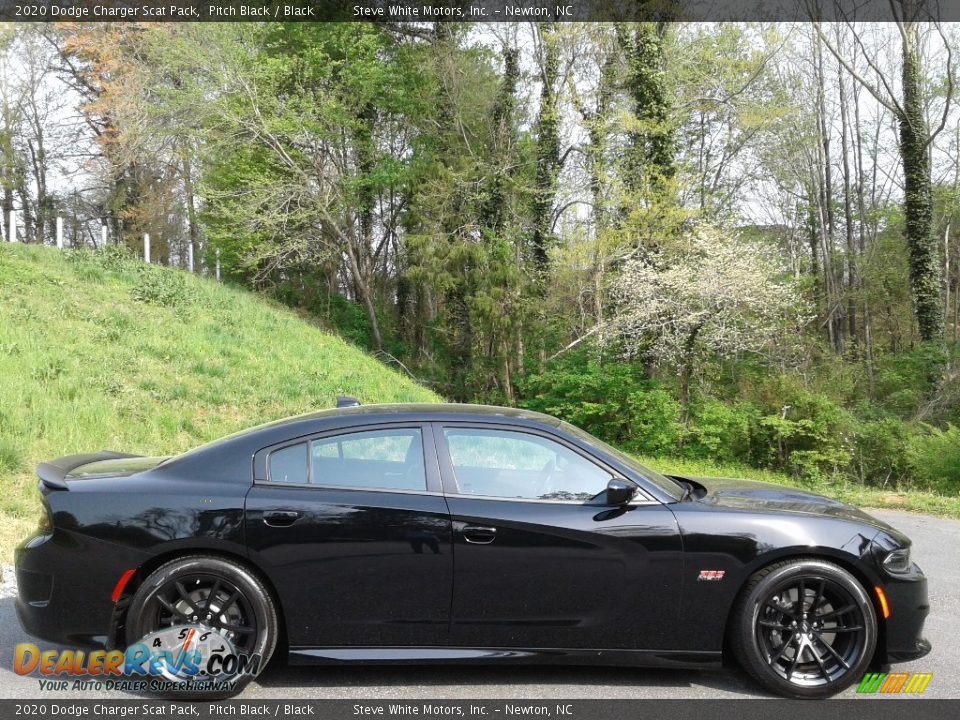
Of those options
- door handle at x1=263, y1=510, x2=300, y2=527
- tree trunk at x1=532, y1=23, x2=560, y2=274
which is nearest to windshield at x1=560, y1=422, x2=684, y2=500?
door handle at x1=263, y1=510, x2=300, y2=527

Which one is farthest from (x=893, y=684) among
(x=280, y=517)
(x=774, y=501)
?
(x=280, y=517)

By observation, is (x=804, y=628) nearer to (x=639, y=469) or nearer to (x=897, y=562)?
(x=897, y=562)

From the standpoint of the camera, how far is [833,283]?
30922mm

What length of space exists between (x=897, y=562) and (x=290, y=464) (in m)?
3.18

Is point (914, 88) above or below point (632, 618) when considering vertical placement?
above

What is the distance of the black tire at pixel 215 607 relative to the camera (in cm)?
372

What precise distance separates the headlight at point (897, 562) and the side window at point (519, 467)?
147cm

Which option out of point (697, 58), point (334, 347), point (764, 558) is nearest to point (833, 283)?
point (697, 58)

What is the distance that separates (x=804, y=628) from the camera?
3.79 meters

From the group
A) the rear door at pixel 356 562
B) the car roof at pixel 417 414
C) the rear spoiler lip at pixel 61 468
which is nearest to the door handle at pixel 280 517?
the rear door at pixel 356 562

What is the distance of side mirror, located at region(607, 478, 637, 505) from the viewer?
3770 millimetres

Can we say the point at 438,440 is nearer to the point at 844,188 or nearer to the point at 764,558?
the point at 764,558

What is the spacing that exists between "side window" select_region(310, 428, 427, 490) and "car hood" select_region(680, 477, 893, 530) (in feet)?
5.09

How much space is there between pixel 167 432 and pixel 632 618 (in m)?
8.65
